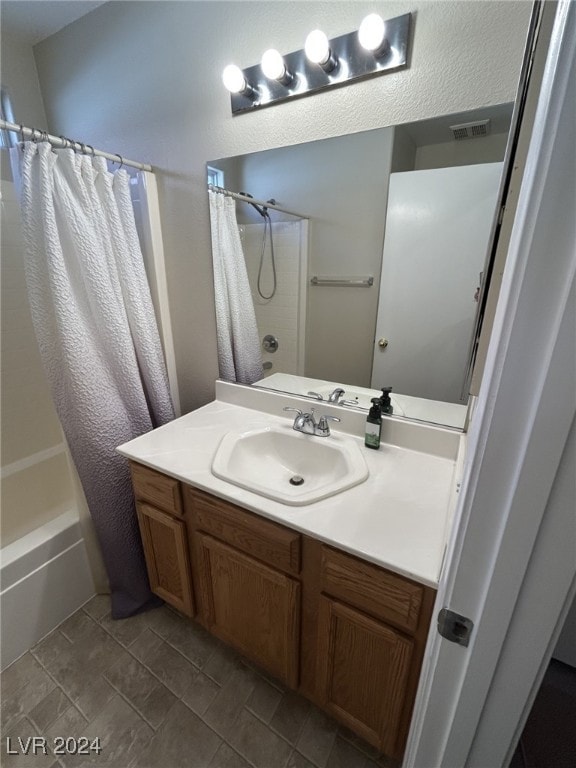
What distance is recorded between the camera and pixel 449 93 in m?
0.87

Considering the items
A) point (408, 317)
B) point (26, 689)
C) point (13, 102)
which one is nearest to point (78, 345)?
point (408, 317)

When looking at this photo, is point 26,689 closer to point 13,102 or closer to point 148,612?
point 148,612

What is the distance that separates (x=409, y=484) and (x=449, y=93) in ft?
3.49

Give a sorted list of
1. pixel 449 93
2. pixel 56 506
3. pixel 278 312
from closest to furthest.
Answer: pixel 449 93
pixel 278 312
pixel 56 506

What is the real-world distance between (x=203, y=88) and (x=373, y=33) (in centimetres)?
64

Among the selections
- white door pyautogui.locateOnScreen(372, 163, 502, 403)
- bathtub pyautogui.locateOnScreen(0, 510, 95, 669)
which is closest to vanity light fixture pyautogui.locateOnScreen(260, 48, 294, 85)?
white door pyautogui.locateOnScreen(372, 163, 502, 403)

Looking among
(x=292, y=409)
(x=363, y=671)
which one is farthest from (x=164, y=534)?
(x=363, y=671)

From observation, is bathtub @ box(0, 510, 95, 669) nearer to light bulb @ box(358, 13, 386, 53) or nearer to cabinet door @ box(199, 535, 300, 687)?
cabinet door @ box(199, 535, 300, 687)

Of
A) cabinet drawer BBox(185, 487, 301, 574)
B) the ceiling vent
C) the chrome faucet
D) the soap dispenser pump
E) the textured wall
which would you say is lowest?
cabinet drawer BBox(185, 487, 301, 574)

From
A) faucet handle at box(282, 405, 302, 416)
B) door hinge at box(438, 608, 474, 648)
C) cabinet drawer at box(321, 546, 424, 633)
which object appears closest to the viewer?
door hinge at box(438, 608, 474, 648)

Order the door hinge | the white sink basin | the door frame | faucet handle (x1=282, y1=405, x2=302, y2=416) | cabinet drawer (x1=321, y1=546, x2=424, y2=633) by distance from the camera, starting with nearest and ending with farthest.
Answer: the door frame → the door hinge → cabinet drawer (x1=321, y1=546, x2=424, y2=633) → the white sink basin → faucet handle (x1=282, y1=405, x2=302, y2=416)

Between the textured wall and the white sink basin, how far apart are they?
18.8 inches

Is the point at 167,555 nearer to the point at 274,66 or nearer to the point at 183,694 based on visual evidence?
the point at 183,694

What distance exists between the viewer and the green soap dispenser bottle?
111cm
